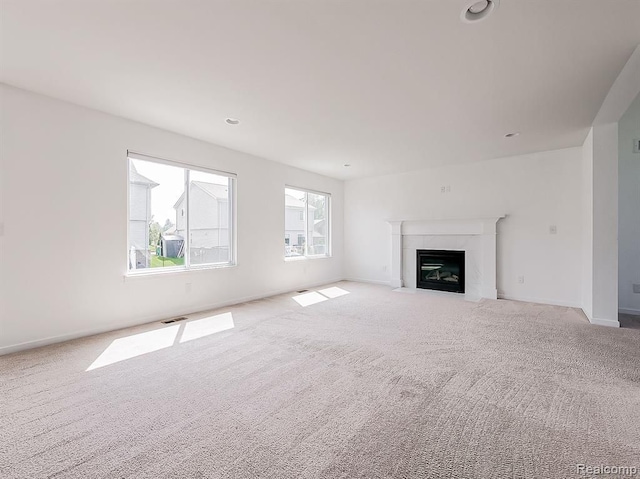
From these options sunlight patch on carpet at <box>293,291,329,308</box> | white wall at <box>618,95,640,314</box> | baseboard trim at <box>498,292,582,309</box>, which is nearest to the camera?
white wall at <box>618,95,640,314</box>

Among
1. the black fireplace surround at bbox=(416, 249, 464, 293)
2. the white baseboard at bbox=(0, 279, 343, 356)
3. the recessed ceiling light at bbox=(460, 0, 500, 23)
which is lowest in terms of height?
the white baseboard at bbox=(0, 279, 343, 356)

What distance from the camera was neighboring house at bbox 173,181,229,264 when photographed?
4.59 m

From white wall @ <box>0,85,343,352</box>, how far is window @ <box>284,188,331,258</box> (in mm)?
1947

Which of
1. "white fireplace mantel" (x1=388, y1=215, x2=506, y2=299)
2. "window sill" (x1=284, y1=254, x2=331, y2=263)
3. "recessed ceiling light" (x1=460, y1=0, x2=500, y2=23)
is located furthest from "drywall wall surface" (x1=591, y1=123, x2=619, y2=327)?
"window sill" (x1=284, y1=254, x2=331, y2=263)

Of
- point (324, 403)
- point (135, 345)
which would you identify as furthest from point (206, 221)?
point (324, 403)

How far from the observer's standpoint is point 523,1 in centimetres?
190

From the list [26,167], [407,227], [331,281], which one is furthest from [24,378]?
[407,227]

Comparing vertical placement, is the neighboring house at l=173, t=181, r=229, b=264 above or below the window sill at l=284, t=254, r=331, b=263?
above

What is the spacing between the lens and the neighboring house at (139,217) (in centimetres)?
399

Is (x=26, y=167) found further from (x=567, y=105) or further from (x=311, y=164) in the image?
(x=567, y=105)

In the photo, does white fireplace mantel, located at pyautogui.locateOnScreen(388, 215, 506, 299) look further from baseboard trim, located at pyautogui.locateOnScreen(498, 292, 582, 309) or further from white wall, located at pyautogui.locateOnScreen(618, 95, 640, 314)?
white wall, located at pyautogui.locateOnScreen(618, 95, 640, 314)

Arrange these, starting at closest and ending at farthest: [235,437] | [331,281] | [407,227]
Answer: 1. [235,437]
2. [407,227]
3. [331,281]

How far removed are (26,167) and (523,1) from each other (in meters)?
4.39

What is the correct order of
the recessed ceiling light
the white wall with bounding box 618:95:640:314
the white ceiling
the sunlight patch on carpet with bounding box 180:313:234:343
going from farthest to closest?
the white wall with bounding box 618:95:640:314 → the sunlight patch on carpet with bounding box 180:313:234:343 → the white ceiling → the recessed ceiling light
